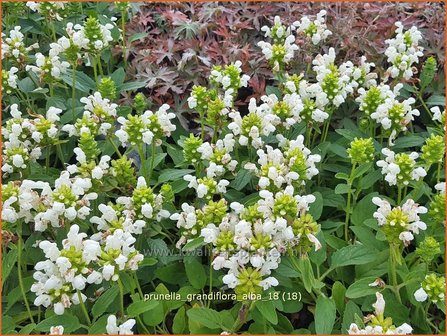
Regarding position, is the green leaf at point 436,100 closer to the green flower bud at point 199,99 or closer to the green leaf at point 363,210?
the green leaf at point 363,210

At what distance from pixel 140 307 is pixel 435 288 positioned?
951 mm

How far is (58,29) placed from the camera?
11.4 feet

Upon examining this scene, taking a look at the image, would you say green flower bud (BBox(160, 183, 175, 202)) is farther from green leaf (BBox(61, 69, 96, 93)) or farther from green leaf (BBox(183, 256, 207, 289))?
green leaf (BBox(61, 69, 96, 93))

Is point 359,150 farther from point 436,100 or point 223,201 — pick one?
point 436,100

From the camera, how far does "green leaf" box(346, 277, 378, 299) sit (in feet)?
6.67

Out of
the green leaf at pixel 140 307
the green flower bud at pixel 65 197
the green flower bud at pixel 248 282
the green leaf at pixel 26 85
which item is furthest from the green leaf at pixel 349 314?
the green leaf at pixel 26 85

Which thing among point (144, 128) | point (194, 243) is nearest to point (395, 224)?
point (194, 243)

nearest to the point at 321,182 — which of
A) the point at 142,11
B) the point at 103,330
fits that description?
the point at 103,330

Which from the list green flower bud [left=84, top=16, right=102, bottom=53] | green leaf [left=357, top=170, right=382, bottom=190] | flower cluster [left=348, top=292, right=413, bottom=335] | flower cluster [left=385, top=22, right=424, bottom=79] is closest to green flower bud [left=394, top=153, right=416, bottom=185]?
green leaf [left=357, top=170, right=382, bottom=190]

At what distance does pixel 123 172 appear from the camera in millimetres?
2275

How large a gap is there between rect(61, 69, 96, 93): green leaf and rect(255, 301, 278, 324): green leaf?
1433 millimetres

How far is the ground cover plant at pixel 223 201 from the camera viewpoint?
74.4 inches

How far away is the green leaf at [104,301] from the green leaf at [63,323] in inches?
3.1

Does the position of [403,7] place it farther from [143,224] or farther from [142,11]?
[143,224]
